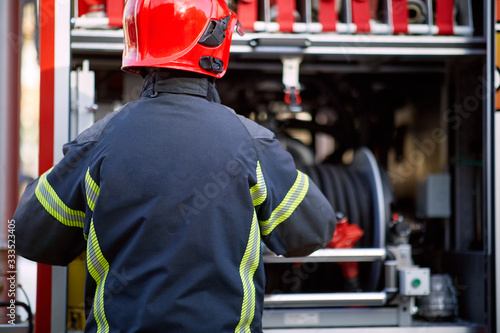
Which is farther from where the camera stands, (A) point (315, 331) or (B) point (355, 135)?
(B) point (355, 135)

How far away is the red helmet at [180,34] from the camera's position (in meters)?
1.96

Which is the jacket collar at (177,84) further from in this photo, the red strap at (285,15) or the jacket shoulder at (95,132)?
the red strap at (285,15)

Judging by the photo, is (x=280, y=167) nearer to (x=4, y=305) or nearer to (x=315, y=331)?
(x=315, y=331)

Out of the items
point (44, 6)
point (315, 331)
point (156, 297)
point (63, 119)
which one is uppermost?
point (44, 6)

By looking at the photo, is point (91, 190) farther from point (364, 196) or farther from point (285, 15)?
point (364, 196)

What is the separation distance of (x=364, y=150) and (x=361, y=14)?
2.56ft

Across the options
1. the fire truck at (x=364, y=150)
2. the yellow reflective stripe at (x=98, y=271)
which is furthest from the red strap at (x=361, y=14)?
the yellow reflective stripe at (x=98, y=271)

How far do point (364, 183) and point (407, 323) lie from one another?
0.75 metres

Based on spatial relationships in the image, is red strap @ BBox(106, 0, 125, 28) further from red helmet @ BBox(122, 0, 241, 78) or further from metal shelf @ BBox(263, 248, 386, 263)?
metal shelf @ BBox(263, 248, 386, 263)

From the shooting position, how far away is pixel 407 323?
9.26 ft

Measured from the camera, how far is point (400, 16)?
287cm

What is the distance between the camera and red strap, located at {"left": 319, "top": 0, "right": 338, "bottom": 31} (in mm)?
2818

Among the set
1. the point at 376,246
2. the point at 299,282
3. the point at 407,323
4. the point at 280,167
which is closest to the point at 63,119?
the point at 280,167

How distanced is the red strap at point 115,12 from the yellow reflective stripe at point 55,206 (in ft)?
3.37
